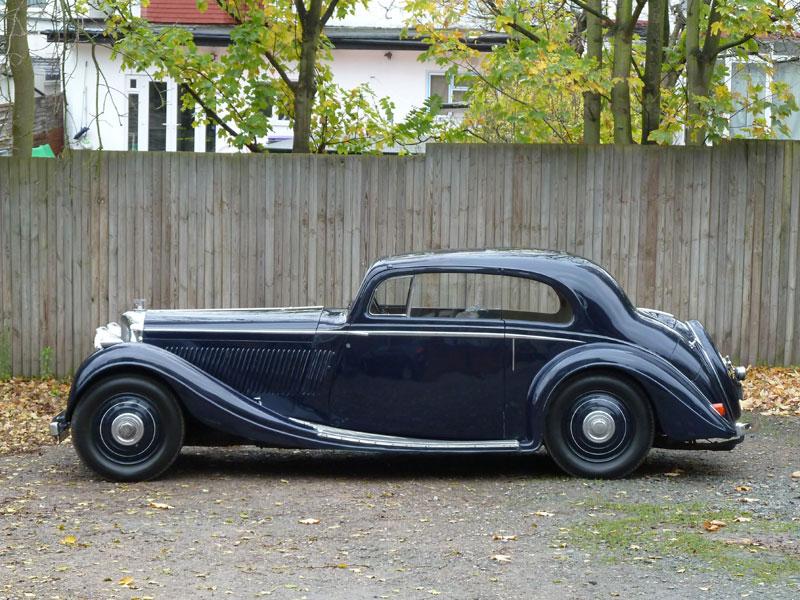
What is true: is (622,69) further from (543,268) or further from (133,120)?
(133,120)

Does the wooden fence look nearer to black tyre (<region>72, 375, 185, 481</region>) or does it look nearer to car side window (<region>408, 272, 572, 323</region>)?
car side window (<region>408, 272, 572, 323</region>)

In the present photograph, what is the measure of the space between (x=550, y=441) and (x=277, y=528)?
88.8 inches

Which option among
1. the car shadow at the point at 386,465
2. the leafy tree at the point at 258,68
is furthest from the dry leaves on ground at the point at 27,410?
the leafy tree at the point at 258,68

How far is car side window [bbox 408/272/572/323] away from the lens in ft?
28.1

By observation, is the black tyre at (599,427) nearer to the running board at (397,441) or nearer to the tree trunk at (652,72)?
the running board at (397,441)

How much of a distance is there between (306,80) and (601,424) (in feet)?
22.0

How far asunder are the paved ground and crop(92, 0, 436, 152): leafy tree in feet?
17.9

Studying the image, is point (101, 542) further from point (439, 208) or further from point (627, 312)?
point (439, 208)

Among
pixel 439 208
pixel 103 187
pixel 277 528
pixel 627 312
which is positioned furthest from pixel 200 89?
pixel 277 528

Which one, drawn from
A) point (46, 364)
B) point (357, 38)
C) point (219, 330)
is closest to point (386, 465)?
point (219, 330)

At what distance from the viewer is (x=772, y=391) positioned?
11.9 m

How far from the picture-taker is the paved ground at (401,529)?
5934 mm

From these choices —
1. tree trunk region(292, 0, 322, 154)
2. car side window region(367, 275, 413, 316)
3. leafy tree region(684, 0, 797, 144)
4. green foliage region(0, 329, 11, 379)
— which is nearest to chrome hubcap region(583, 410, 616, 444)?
car side window region(367, 275, 413, 316)

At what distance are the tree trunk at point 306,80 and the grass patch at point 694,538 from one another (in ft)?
23.7
